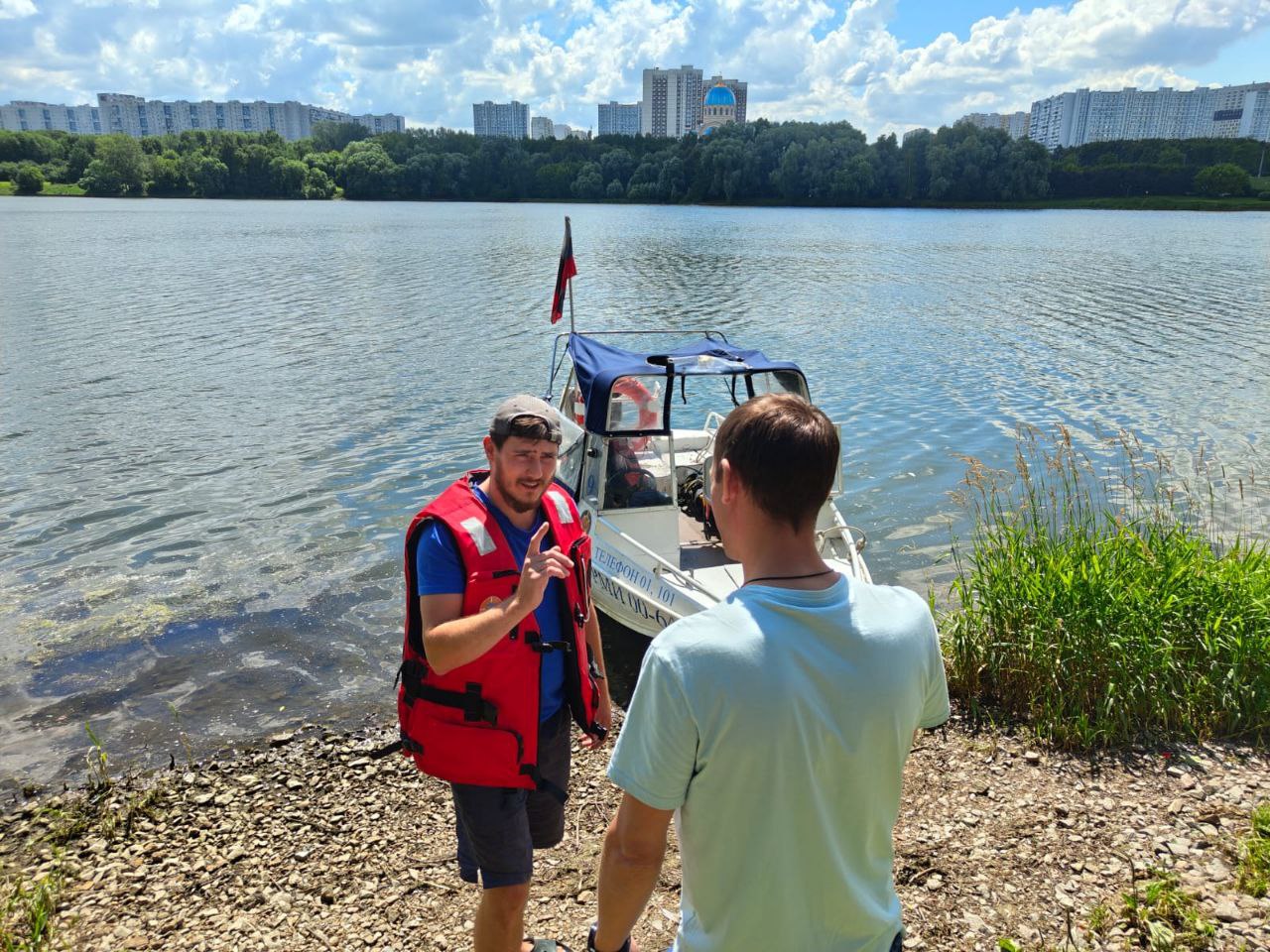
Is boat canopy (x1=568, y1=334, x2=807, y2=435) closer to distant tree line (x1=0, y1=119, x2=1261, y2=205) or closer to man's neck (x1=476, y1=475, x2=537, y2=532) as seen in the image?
man's neck (x1=476, y1=475, x2=537, y2=532)

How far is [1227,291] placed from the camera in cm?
3322

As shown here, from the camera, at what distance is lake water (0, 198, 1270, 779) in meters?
8.75

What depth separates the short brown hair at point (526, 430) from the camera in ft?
10.6

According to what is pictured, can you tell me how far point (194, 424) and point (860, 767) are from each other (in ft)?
56.9

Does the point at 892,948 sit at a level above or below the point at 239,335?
above

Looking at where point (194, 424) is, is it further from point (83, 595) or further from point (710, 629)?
point (710, 629)

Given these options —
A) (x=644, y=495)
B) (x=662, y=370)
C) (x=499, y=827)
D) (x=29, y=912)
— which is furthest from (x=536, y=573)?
(x=662, y=370)

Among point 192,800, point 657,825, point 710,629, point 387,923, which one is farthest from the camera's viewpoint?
point 192,800

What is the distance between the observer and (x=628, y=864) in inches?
77.5

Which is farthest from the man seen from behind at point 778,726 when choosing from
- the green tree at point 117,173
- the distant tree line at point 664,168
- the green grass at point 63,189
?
the green grass at point 63,189

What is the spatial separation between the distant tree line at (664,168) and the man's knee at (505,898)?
10428 cm

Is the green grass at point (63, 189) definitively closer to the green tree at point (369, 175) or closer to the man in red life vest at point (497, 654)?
the green tree at point (369, 175)

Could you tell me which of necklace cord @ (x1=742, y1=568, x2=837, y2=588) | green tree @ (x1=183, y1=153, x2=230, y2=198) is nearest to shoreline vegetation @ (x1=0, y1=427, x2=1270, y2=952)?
necklace cord @ (x1=742, y1=568, x2=837, y2=588)

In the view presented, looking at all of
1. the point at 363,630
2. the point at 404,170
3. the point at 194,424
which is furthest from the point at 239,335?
the point at 404,170
